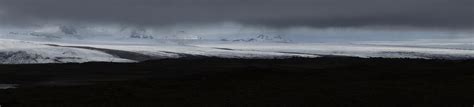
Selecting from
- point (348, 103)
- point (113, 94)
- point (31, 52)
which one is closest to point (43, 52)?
point (31, 52)

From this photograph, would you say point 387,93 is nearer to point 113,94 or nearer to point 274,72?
point 113,94

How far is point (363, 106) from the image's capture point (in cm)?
3225

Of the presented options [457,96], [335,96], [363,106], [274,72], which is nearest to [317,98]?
[335,96]

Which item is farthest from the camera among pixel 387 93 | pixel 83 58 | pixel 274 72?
pixel 83 58

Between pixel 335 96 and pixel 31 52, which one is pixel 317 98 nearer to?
pixel 335 96

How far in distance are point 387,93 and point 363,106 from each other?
9.04m

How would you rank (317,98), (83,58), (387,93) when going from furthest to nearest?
(83,58)
(387,93)
(317,98)

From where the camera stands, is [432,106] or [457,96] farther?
[457,96]

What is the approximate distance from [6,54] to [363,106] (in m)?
177

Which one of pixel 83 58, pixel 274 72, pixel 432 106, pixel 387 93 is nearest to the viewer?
pixel 432 106

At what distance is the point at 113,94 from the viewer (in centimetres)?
4241

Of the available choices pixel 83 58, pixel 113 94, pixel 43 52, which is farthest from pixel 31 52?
pixel 113 94

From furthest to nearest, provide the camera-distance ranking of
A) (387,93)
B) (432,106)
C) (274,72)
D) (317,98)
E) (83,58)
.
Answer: (83,58) → (274,72) → (387,93) → (317,98) → (432,106)

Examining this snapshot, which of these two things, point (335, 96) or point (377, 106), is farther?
point (335, 96)
